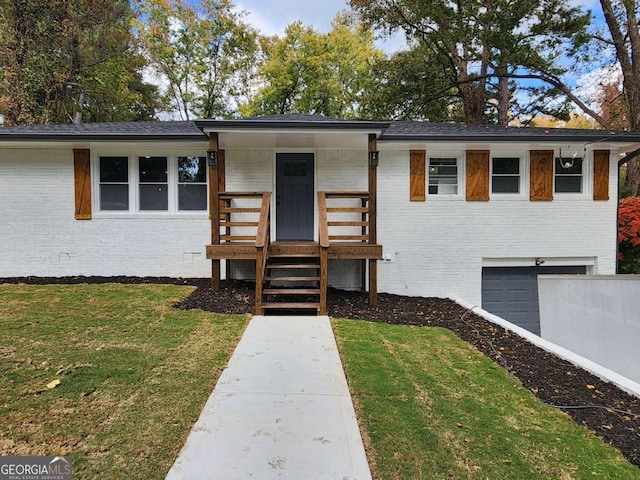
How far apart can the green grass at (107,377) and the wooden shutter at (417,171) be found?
468 centimetres

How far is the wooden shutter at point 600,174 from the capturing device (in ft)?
25.9

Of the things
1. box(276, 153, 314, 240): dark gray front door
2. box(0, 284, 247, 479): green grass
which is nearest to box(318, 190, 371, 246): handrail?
box(276, 153, 314, 240): dark gray front door

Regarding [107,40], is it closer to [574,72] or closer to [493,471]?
[574,72]

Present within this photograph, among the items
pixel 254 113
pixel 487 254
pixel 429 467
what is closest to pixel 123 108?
pixel 254 113

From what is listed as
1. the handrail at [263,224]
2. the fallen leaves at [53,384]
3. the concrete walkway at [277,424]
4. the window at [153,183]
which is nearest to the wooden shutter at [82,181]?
the window at [153,183]

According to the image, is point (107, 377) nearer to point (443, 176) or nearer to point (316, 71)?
point (443, 176)

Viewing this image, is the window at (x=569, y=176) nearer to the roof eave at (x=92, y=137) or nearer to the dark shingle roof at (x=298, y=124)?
the dark shingle roof at (x=298, y=124)

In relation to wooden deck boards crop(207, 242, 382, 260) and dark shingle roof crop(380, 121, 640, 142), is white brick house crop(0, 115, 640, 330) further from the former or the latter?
wooden deck boards crop(207, 242, 382, 260)

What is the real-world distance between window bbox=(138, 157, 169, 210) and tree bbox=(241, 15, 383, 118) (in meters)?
14.2

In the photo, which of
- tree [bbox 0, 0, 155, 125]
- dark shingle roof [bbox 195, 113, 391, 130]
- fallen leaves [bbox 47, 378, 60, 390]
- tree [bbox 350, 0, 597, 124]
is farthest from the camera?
tree [bbox 0, 0, 155, 125]

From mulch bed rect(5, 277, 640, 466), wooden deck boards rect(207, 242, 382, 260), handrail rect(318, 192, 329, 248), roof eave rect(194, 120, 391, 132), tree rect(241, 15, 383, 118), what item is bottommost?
mulch bed rect(5, 277, 640, 466)

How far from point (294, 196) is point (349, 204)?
4.02 feet

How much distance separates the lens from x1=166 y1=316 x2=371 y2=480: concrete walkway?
2.21m

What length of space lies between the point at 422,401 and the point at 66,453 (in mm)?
2577
